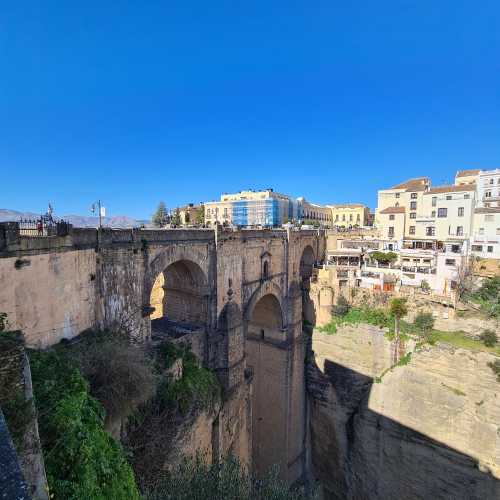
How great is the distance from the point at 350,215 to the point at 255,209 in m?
18.4

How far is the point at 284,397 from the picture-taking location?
18125 mm

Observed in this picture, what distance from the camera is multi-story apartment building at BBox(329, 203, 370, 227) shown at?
5409 cm

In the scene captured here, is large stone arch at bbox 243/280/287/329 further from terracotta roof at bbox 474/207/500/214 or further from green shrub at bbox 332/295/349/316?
terracotta roof at bbox 474/207/500/214

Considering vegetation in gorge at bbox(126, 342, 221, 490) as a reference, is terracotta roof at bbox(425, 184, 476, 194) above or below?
above

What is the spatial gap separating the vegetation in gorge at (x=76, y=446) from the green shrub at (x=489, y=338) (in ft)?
58.4

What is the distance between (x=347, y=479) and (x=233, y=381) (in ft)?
38.1

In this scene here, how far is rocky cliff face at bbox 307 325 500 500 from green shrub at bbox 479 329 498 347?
1.06m

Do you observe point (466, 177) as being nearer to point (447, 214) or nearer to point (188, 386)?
point (447, 214)

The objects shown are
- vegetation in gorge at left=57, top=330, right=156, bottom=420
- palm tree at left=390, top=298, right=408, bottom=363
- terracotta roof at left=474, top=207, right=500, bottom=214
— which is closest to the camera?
vegetation in gorge at left=57, top=330, right=156, bottom=420

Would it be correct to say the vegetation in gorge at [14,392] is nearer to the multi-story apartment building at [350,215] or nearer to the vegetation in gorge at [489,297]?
the vegetation in gorge at [489,297]

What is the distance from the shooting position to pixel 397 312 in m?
18.7

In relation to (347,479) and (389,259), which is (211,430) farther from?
(389,259)

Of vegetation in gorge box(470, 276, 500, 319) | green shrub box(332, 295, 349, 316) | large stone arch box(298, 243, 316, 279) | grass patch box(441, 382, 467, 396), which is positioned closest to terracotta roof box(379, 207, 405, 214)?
A: large stone arch box(298, 243, 316, 279)

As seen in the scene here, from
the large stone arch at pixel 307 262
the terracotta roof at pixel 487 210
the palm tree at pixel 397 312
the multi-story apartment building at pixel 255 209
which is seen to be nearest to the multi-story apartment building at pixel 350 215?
the multi-story apartment building at pixel 255 209
